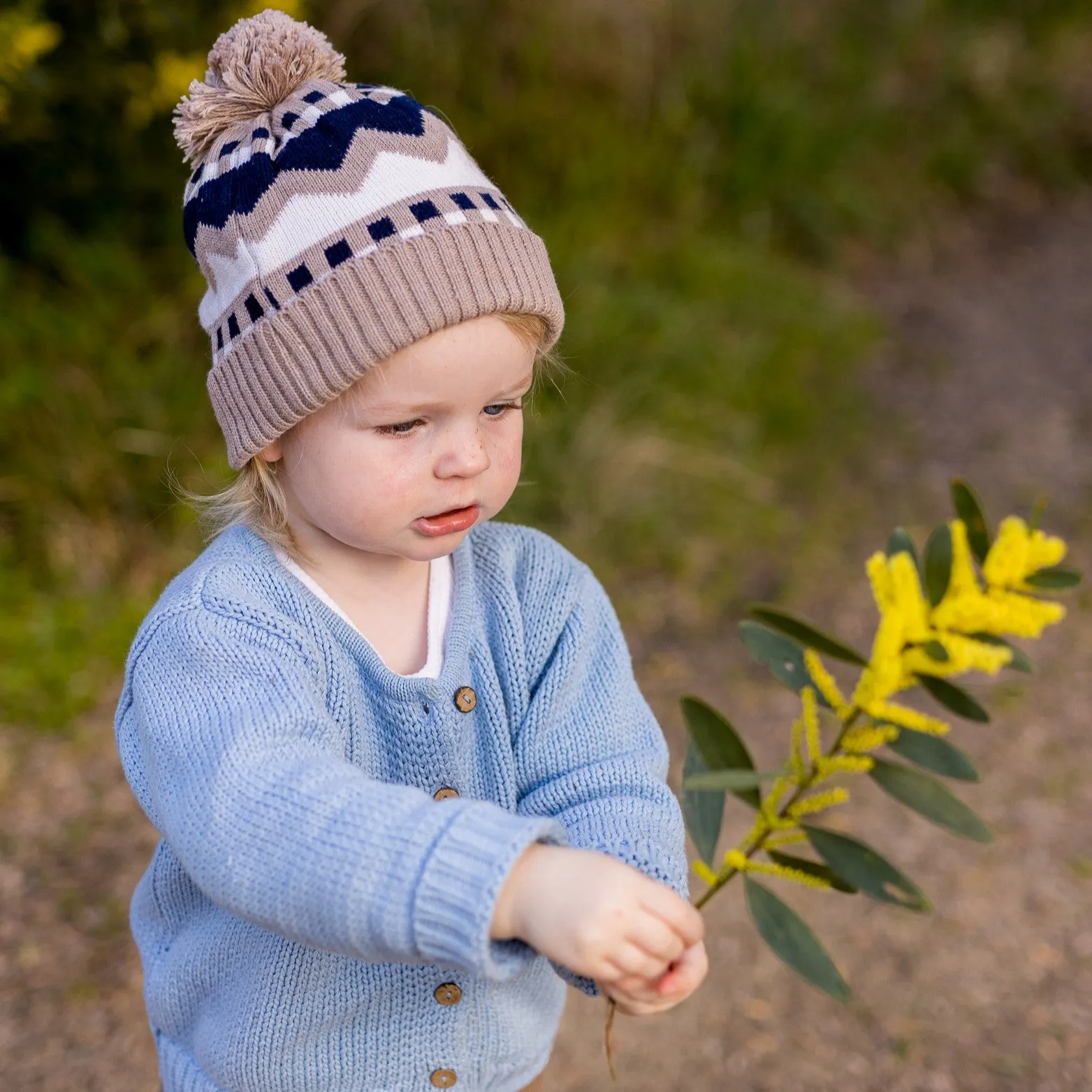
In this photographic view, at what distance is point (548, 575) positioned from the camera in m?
1.46

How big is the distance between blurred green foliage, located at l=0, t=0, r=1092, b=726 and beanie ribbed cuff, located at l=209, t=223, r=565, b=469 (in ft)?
5.34

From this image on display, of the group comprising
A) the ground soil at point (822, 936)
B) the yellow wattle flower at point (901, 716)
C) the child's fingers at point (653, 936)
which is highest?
the yellow wattle flower at point (901, 716)

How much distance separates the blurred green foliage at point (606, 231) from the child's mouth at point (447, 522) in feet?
5.83

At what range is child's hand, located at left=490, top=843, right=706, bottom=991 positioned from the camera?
0.96 m

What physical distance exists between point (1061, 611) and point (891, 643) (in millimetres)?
189

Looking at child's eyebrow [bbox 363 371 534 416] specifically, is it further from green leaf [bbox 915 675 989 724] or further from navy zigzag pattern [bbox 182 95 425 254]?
green leaf [bbox 915 675 989 724]

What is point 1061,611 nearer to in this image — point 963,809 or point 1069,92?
point 963,809

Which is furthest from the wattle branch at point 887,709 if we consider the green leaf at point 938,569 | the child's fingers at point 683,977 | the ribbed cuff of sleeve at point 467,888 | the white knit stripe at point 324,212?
the white knit stripe at point 324,212

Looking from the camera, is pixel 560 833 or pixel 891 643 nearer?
pixel 560 833

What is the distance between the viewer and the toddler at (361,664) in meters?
1.01

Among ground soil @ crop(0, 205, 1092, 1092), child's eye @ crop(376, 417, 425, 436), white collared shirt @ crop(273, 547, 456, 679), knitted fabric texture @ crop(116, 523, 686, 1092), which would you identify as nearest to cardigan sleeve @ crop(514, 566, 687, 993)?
knitted fabric texture @ crop(116, 523, 686, 1092)

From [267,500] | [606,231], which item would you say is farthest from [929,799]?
[606,231]

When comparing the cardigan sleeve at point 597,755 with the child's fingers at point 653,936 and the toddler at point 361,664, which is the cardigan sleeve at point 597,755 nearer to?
the toddler at point 361,664

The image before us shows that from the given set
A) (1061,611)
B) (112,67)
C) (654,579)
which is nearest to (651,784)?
(1061,611)
